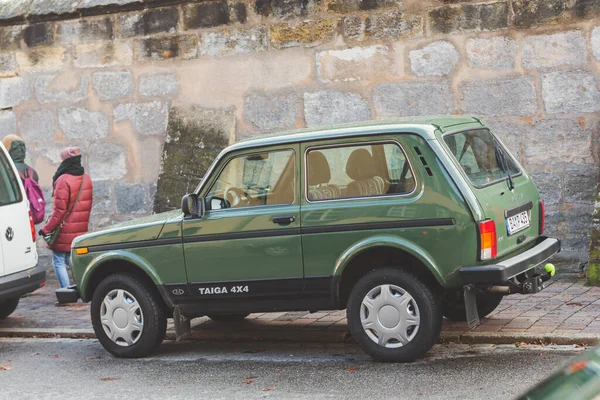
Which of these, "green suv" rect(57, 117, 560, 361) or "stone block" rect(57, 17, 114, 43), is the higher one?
"stone block" rect(57, 17, 114, 43)

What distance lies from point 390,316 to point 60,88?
7.28 m

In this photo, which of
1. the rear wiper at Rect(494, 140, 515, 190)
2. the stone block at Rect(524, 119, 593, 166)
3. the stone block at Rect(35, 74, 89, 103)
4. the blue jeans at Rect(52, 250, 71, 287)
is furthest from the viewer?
the stone block at Rect(35, 74, 89, 103)

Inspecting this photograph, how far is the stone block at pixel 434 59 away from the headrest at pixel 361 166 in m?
3.95

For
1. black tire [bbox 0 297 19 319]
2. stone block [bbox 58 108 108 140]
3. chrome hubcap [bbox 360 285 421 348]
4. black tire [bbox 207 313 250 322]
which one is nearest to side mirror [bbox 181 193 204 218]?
chrome hubcap [bbox 360 285 421 348]

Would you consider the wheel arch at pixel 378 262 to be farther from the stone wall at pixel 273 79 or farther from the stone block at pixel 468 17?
the stone block at pixel 468 17

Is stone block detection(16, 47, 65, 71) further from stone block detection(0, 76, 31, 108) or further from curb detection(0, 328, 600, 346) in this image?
curb detection(0, 328, 600, 346)

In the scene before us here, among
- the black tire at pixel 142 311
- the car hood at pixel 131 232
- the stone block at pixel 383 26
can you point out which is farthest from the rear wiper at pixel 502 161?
the stone block at pixel 383 26

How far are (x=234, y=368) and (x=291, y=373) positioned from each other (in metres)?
0.56

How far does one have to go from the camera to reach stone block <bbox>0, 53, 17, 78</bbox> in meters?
13.5

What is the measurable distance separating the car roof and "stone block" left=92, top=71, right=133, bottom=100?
504 centimetres

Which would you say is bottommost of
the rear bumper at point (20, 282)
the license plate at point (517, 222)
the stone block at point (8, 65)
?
the rear bumper at point (20, 282)

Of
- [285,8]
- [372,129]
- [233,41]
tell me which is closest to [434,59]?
[285,8]

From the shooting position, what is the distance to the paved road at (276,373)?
682cm

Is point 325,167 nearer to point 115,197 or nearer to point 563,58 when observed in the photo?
point 563,58
